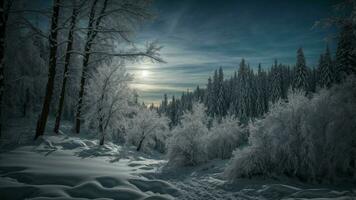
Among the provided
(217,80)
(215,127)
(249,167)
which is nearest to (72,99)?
(215,127)

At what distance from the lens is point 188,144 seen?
1373 cm

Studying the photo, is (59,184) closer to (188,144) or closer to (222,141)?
(188,144)

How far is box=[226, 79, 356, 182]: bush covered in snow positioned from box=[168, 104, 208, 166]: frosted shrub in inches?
195

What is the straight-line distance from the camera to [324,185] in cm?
752

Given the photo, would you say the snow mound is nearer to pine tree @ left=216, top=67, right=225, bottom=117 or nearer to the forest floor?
the forest floor

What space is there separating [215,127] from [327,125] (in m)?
11.6

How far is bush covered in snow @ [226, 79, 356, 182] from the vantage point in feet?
25.2

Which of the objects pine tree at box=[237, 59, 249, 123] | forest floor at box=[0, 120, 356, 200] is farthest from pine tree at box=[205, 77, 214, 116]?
forest floor at box=[0, 120, 356, 200]

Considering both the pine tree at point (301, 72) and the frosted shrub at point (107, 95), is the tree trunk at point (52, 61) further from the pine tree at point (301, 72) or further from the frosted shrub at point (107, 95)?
the pine tree at point (301, 72)

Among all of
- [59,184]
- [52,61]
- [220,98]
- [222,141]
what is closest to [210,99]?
[220,98]

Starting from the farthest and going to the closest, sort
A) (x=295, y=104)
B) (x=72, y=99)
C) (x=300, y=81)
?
(x=300, y=81) < (x=72, y=99) < (x=295, y=104)

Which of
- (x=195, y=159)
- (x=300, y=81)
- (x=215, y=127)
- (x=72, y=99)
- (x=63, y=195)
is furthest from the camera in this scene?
(x=300, y=81)

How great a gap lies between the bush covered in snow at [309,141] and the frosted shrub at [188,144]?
495 centimetres

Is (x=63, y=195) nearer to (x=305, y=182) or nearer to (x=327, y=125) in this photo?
(x=305, y=182)
